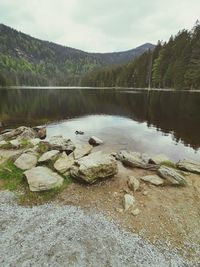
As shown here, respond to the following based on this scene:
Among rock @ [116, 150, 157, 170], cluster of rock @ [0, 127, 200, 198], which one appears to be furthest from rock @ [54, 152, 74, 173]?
rock @ [116, 150, 157, 170]

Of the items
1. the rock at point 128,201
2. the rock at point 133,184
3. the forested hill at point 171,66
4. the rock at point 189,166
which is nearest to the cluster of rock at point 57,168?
the rock at point 133,184

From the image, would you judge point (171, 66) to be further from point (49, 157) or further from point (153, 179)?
point (49, 157)

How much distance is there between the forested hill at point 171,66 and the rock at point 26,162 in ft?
226

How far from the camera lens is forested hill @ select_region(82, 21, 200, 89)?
228 feet

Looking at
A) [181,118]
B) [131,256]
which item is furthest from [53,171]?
[181,118]

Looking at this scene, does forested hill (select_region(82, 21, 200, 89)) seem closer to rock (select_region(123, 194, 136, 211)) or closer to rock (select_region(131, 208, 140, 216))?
rock (select_region(123, 194, 136, 211))

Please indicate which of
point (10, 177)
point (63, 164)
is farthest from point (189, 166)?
point (10, 177)

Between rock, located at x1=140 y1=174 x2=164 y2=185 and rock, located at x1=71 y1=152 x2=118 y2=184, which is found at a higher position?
rock, located at x1=71 y1=152 x2=118 y2=184

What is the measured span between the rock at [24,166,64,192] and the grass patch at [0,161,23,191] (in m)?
0.68

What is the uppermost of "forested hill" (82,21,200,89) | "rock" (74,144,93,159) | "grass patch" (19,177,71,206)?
"forested hill" (82,21,200,89)

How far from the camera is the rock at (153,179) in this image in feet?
33.6

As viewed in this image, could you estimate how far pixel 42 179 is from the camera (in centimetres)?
957

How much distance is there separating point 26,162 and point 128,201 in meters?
6.47

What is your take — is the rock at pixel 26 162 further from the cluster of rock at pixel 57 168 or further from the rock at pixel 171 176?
the rock at pixel 171 176
